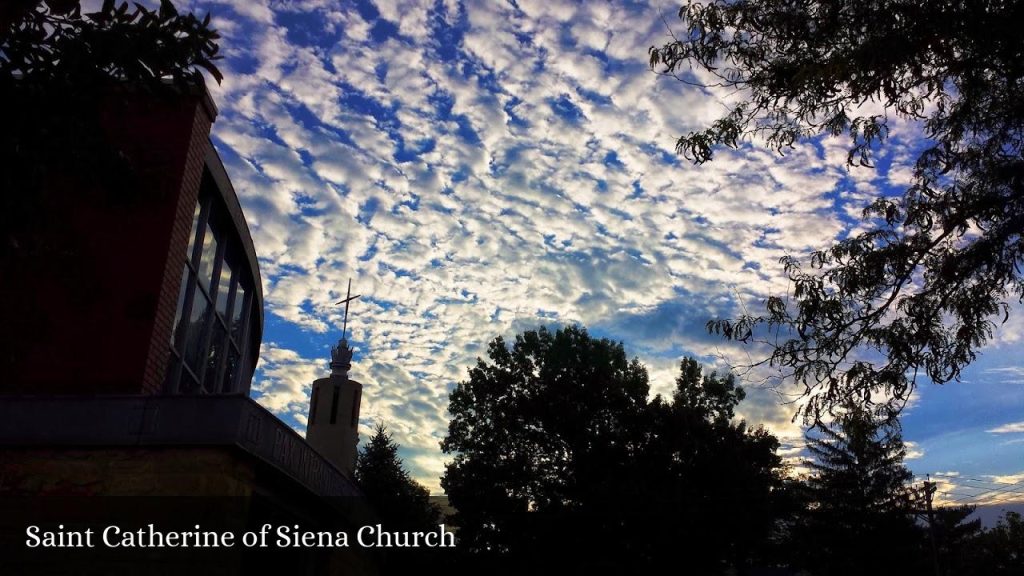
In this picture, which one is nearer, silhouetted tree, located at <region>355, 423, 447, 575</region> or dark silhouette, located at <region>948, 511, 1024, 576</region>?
silhouetted tree, located at <region>355, 423, 447, 575</region>

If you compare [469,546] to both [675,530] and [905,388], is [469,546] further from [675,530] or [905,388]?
[905,388]

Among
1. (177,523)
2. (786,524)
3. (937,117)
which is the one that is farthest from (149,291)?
(786,524)

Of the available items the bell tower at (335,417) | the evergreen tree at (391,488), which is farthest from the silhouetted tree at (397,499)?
the bell tower at (335,417)

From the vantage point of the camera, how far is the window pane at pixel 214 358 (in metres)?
15.1

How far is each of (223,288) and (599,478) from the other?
16579 millimetres

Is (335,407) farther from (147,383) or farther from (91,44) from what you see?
(91,44)

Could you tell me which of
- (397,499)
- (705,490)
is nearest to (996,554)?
(705,490)

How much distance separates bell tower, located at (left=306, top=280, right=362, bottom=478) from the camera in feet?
133

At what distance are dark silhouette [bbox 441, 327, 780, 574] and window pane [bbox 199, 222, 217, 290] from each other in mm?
16406

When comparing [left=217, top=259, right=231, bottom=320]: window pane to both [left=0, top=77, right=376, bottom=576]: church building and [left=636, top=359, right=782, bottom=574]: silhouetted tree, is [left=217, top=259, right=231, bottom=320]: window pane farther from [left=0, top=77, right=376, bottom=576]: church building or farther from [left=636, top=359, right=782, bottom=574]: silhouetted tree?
[left=636, top=359, right=782, bottom=574]: silhouetted tree

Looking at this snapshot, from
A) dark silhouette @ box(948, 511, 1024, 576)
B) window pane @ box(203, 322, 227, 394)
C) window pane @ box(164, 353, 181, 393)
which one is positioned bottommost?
dark silhouette @ box(948, 511, 1024, 576)

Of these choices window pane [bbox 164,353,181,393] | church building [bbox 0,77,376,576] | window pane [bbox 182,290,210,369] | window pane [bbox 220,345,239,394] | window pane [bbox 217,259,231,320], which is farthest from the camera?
window pane [bbox 220,345,239,394]

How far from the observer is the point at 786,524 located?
1747 inches

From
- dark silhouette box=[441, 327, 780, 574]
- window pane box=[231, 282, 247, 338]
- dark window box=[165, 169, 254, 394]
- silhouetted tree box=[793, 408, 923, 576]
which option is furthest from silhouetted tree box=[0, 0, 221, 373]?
silhouetted tree box=[793, 408, 923, 576]
